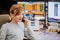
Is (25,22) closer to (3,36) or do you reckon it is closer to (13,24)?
(13,24)

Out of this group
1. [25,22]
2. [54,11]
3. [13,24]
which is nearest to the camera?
[13,24]

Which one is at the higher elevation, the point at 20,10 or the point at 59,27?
the point at 20,10

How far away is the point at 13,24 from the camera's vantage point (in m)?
1.95

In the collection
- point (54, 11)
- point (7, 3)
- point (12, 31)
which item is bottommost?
point (12, 31)

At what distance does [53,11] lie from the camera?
281cm

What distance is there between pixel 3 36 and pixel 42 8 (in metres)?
1.25

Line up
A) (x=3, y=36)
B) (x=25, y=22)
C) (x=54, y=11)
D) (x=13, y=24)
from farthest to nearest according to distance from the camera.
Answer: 1. (x=54, y=11)
2. (x=25, y=22)
3. (x=13, y=24)
4. (x=3, y=36)

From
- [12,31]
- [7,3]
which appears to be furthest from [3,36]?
[7,3]

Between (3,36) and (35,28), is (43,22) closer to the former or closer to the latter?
(35,28)

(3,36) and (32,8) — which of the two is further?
(32,8)

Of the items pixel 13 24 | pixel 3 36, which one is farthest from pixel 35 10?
pixel 3 36

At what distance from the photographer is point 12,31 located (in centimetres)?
188

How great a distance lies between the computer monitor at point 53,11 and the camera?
280 centimetres

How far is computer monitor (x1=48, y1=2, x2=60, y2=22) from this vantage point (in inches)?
110
